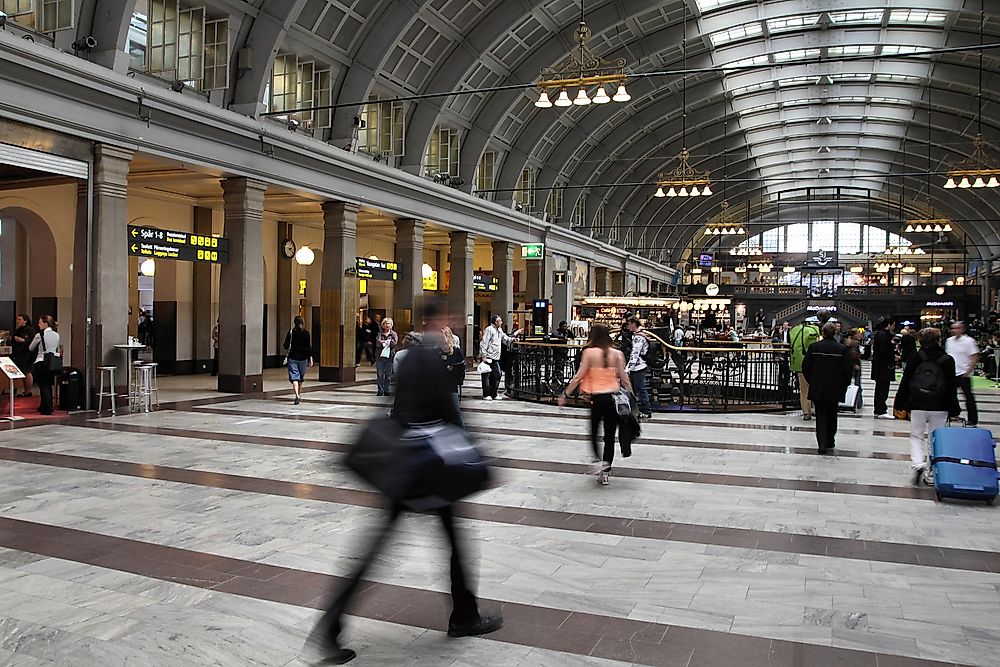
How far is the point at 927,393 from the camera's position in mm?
7953

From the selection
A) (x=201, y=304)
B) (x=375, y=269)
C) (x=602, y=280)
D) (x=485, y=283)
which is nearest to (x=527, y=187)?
(x=485, y=283)

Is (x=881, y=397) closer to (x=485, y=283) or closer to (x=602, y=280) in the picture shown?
(x=485, y=283)

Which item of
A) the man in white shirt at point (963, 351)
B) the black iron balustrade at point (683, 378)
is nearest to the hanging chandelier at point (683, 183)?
the black iron balustrade at point (683, 378)

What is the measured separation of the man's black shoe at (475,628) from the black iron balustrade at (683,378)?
36.1ft

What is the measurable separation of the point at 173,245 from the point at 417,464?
12.4 metres

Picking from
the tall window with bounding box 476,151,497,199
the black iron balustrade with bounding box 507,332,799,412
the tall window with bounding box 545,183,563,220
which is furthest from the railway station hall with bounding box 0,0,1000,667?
the tall window with bounding box 545,183,563,220

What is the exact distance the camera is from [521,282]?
37906 millimetres

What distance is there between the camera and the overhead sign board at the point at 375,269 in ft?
66.5

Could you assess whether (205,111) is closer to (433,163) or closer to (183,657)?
(433,163)

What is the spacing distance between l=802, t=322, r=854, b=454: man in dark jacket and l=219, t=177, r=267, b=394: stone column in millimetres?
10923

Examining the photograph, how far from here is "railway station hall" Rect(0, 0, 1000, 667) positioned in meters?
4.18

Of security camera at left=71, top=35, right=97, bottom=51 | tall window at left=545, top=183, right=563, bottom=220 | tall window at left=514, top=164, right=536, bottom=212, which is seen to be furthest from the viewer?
tall window at left=545, top=183, right=563, bottom=220

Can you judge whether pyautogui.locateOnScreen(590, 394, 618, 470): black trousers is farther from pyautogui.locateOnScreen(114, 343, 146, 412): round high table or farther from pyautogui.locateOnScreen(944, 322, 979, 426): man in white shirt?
pyautogui.locateOnScreen(114, 343, 146, 412): round high table

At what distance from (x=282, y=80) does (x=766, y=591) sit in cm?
1620
